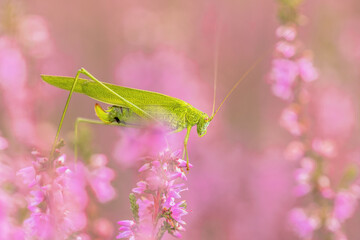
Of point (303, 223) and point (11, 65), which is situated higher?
point (11, 65)

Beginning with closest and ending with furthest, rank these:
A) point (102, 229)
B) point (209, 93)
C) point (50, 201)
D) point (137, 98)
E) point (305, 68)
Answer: point (50, 201) < point (102, 229) < point (137, 98) < point (305, 68) < point (209, 93)

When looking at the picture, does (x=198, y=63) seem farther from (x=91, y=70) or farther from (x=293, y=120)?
(x=293, y=120)

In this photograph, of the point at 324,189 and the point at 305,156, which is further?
the point at 305,156

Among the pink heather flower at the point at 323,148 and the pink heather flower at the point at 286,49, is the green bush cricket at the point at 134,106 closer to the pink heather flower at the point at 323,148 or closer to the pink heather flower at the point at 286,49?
the pink heather flower at the point at 286,49

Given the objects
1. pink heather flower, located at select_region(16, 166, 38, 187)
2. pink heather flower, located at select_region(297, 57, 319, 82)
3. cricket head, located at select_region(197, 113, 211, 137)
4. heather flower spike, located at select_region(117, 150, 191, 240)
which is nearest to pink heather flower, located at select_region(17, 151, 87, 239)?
pink heather flower, located at select_region(16, 166, 38, 187)

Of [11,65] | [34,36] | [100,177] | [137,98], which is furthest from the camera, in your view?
[34,36]

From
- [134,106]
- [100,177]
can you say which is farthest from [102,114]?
[100,177]

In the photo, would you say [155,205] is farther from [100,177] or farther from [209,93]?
[209,93]

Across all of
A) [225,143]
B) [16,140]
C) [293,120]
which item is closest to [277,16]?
[293,120]
